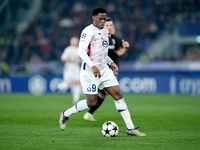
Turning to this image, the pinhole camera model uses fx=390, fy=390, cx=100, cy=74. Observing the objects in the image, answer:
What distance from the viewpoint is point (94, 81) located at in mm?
7340

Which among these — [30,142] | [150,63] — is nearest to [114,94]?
[30,142]

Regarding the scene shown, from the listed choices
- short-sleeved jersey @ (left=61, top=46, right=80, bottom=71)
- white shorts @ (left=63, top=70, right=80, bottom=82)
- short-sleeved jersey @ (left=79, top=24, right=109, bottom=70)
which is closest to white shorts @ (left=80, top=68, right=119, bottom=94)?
short-sleeved jersey @ (left=79, top=24, right=109, bottom=70)

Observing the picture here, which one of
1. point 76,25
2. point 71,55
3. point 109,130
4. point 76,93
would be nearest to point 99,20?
point 109,130

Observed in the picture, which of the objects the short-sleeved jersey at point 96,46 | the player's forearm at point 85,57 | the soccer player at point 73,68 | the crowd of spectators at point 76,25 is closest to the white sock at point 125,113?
the short-sleeved jersey at point 96,46

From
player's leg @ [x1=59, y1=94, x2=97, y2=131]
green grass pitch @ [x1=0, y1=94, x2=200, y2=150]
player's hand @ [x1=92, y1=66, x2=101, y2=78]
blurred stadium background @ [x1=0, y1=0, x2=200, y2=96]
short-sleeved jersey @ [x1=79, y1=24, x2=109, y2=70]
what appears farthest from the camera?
blurred stadium background @ [x1=0, y1=0, x2=200, y2=96]

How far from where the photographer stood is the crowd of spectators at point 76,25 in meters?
26.0

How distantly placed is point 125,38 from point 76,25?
12.9 ft

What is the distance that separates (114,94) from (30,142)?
72.4 inches

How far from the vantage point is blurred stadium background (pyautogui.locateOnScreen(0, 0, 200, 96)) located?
71.4ft

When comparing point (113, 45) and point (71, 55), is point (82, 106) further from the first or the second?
point (71, 55)

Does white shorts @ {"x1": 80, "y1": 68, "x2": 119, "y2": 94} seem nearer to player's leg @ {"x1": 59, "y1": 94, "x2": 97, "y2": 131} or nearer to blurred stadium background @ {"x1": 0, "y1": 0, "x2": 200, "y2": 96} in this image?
player's leg @ {"x1": 59, "y1": 94, "x2": 97, "y2": 131}

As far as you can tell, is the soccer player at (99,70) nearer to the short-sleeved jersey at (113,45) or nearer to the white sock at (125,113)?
the white sock at (125,113)

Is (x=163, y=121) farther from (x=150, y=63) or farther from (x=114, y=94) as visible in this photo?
(x=150, y=63)

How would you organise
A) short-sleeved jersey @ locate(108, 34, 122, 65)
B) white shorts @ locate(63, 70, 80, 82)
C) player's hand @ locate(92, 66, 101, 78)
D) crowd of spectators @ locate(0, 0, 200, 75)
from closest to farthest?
player's hand @ locate(92, 66, 101, 78) → short-sleeved jersey @ locate(108, 34, 122, 65) → white shorts @ locate(63, 70, 80, 82) → crowd of spectators @ locate(0, 0, 200, 75)
